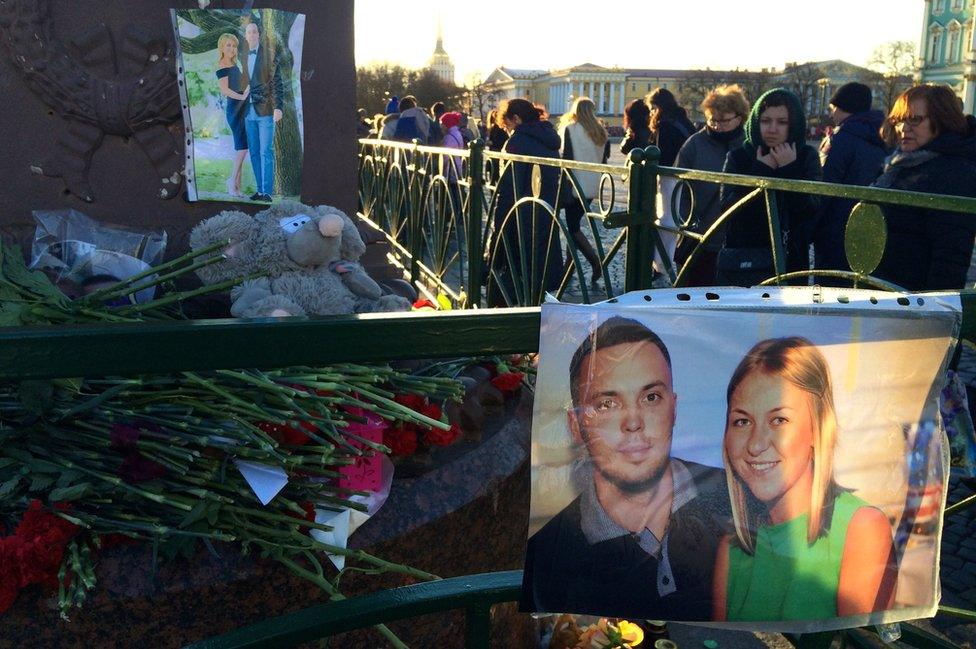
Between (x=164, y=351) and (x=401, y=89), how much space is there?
4633 centimetres

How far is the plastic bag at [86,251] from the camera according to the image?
255cm

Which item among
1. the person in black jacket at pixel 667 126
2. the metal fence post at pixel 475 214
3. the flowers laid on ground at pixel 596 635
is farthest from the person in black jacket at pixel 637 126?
the flowers laid on ground at pixel 596 635

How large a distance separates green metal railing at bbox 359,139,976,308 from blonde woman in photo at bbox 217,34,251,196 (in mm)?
1222

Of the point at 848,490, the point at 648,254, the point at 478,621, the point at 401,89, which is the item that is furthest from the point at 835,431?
the point at 401,89

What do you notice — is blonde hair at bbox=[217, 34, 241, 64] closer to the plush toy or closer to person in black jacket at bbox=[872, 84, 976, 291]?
the plush toy

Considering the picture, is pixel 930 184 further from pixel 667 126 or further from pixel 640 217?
pixel 667 126

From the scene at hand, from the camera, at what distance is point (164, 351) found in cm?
92

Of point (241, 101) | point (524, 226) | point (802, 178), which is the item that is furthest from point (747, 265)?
point (241, 101)

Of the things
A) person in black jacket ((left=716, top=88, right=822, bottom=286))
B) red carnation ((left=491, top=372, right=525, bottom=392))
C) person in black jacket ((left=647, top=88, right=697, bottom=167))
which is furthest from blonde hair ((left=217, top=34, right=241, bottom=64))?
person in black jacket ((left=647, top=88, right=697, bottom=167))

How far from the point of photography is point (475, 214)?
5512 millimetres

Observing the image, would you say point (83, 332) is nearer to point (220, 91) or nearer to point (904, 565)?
point (904, 565)

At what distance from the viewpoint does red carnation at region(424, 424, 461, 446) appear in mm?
2035

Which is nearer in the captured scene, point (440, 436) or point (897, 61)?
point (440, 436)

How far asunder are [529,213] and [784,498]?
4164 mm
